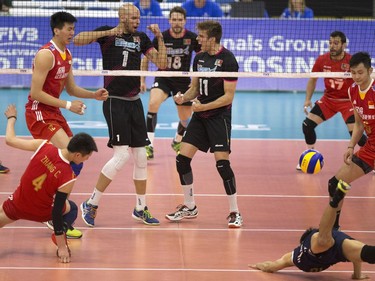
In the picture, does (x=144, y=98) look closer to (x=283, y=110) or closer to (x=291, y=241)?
(x=283, y=110)

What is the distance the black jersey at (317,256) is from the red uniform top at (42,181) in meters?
2.50

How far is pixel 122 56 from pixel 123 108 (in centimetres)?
73

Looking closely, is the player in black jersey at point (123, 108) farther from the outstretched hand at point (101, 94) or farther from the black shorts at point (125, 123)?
the outstretched hand at point (101, 94)

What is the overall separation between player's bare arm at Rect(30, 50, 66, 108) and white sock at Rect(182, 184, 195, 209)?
6.82 ft

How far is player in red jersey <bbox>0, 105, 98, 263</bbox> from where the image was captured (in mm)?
8938

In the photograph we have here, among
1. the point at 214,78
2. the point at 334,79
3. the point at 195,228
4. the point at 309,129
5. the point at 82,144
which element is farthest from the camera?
the point at 309,129

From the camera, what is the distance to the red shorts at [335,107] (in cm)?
1373

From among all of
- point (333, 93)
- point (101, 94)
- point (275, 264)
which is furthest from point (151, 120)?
point (275, 264)

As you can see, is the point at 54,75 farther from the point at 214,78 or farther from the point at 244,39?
the point at 244,39

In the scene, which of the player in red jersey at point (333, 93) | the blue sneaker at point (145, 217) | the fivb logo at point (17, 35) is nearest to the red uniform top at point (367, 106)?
the blue sneaker at point (145, 217)

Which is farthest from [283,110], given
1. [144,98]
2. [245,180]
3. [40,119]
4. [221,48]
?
[40,119]

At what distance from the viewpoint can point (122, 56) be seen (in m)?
11.2

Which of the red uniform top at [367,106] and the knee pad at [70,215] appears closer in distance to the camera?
the knee pad at [70,215]

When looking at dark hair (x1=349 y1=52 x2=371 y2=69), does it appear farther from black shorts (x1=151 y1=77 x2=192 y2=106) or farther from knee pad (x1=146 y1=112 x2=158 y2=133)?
knee pad (x1=146 y1=112 x2=158 y2=133)
